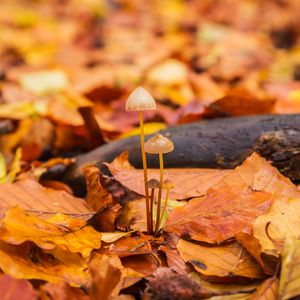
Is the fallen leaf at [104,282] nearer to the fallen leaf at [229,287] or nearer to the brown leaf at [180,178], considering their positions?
the fallen leaf at [229,287]

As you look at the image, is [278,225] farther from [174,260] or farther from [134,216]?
[134,216]

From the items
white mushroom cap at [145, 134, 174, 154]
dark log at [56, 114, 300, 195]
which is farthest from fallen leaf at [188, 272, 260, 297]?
dark log at [56, 114, 300, 195]

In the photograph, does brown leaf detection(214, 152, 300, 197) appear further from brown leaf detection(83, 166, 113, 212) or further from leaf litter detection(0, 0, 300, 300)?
brown leaf detection(83, 166, 113, 212)

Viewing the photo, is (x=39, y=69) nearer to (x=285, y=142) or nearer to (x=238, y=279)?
(x=285, y=142)

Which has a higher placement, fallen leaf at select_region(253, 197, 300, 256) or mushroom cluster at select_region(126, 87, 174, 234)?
mushroom cluster at select_region(126, 87, 174, 234)

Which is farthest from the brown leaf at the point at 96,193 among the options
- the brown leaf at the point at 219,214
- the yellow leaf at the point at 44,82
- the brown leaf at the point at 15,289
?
the yellow leaf at the point at 44,82

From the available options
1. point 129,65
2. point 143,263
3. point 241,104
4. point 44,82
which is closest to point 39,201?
point 143,263
